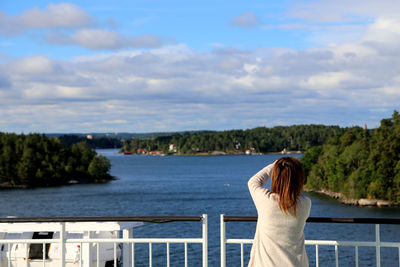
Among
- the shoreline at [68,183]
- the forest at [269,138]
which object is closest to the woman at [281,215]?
the forest at [269,138]

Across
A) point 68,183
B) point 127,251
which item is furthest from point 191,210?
point 68,183

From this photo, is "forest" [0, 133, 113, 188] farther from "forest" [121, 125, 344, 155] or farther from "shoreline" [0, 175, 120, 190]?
"forest" [121, 125, 344, 155]

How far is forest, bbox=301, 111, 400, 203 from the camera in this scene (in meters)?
63.7

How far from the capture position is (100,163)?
351 feet

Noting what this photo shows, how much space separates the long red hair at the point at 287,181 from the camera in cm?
312

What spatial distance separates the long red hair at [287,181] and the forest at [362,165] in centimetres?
6332

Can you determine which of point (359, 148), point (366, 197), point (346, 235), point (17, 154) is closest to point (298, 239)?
point (346, 235)

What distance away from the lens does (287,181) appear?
10.3ft

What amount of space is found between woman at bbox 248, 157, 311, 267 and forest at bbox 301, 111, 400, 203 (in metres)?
63.2

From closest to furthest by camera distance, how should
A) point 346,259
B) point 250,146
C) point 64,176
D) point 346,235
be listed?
1. point 346,259
2. point 346,235
3. point 64,176
4. point 250,146

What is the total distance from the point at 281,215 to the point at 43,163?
107 meters

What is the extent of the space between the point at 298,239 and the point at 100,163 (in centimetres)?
10595

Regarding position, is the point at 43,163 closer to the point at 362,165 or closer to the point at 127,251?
the point at 362,165

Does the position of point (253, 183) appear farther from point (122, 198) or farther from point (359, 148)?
point (359, 148)
